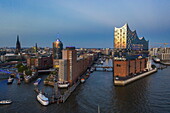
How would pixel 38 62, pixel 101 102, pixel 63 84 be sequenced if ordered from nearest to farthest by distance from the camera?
pixel 101 102 < pixel 63 84 < pixel 38 62

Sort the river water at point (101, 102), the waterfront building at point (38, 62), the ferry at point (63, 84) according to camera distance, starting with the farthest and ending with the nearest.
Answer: the waterfront building at point (38, 62)
the ferry at point (63, 84)
the river water at point (101, 102)

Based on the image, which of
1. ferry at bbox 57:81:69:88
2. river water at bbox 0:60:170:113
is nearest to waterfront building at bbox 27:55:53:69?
river water at bbox 0:60:170:113

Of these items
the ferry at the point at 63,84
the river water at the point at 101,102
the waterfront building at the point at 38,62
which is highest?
the waterfront building at the point at 38,62

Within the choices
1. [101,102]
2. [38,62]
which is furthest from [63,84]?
[38,62]

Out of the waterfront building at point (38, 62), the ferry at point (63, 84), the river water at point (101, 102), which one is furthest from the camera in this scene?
the waterfront building at point (38, 62)

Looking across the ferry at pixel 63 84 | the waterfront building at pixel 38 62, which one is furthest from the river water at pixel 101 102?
the waterfront building at pixel 38 62

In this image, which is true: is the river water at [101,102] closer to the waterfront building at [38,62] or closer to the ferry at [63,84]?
the ferry at [63,84]

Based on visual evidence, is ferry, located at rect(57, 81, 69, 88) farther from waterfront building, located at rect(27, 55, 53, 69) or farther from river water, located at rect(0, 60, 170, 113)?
waterfront building, located at rect(27, 55, 53, 69)

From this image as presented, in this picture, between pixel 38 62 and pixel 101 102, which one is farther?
pixel 38 62

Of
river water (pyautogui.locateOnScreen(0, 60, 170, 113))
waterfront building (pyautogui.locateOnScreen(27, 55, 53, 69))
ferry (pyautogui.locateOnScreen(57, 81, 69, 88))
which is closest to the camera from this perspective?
river water (pyautogui.locateOnScreen(0, 60, 170, 113))

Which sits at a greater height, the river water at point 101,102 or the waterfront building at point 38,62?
the waterfront building at point 38,62

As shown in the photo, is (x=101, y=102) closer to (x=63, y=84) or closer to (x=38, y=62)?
(x=63, y=84)

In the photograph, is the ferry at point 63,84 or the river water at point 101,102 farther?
the ferry at point 63,84
